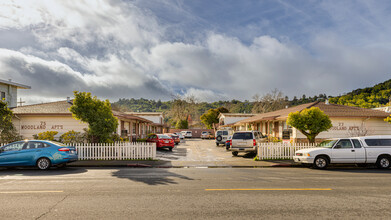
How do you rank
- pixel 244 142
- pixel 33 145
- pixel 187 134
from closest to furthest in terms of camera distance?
pixel 33 145 → pixel 244 142 → pixel 187 134

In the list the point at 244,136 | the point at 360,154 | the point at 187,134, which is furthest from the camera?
the point at 187,134

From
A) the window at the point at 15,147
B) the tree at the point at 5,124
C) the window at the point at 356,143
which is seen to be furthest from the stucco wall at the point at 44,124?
the window at the point at 356,143

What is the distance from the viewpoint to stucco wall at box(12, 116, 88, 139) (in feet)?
70.1

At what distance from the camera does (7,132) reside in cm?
1878

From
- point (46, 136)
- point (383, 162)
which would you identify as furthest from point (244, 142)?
point (46, 136)

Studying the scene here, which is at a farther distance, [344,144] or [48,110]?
[48,110]

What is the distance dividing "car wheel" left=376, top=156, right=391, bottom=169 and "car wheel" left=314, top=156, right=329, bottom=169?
2.45 meters

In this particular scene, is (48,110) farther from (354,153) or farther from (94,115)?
(354,153)

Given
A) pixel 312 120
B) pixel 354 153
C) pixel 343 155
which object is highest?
pixel 312 120

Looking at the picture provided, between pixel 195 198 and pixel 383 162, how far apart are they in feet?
36.6

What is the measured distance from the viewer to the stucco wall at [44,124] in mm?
21359

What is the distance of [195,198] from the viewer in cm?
716

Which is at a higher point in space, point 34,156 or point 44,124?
point 44,124

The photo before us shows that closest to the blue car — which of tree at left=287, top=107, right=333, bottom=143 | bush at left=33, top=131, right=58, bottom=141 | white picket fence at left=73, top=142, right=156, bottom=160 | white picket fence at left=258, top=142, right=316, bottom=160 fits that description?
white picket fence at left=73, top=142, right=156, bottom=160
